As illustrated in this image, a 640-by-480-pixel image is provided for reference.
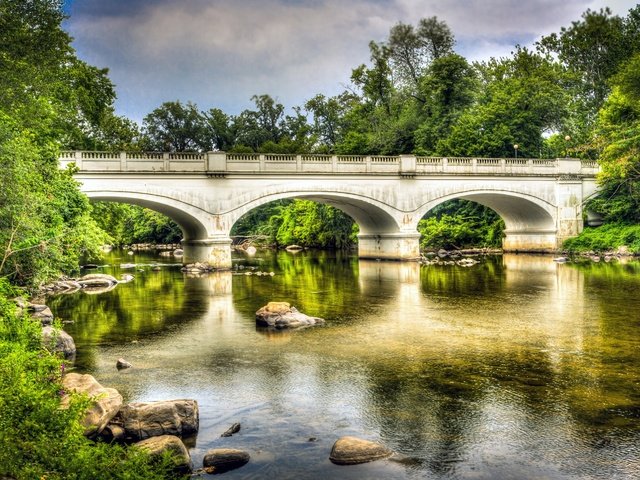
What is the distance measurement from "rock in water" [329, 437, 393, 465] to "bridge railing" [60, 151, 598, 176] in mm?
20925

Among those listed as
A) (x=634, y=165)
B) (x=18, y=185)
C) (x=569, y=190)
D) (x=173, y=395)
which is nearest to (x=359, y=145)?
(x=569, y=190)

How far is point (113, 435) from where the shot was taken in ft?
23.1

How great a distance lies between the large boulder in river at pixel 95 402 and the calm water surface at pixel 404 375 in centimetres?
117

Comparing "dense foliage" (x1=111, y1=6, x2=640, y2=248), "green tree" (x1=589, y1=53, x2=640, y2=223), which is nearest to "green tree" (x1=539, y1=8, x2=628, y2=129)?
"dense foliage" (x1=111, y1=6, x2=640, y2=248)

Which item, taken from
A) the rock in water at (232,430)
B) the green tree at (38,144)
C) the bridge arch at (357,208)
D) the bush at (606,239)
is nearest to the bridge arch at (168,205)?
the bridge arch at (357,208)

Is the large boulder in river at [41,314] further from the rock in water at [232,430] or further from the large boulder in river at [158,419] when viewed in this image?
the rock in water at [232,430]

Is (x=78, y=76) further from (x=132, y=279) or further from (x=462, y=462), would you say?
(x=462, y=462)

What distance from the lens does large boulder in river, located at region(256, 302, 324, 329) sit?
49.0ft

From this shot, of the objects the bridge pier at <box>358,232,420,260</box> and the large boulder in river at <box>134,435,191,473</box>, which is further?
the bridge pier at <box>358,232,420,260</box>

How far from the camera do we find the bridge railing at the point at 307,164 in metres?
28.4

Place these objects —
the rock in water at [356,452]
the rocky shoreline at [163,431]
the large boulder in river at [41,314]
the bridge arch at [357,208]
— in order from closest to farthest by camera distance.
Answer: the rocky shoreline at [163,431]
the rock in water at [356,452]
the large boulder in river at [41,314]
the bridge arch at [357,208]

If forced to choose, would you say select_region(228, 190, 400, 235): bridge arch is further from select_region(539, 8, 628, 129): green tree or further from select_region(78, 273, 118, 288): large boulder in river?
select_region(539, 8, 628, 129): green tree

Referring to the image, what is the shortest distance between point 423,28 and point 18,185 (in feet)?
136

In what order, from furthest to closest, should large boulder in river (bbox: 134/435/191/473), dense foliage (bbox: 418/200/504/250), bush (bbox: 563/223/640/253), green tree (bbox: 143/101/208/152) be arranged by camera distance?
green tree (bbox: 143/101/208/152)
dense foliage (bbox: 418/200/504/250)
bush (bbox: 563/223/640/253)
large boulder in river (bbox: 134/435/191/473)
